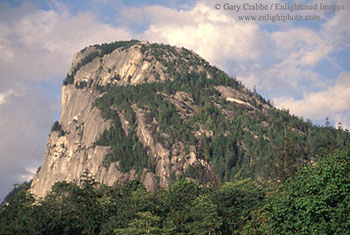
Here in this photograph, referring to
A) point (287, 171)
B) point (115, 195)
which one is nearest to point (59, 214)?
point (115, 195)

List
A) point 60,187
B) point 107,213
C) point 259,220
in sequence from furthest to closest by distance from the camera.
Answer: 1. point 60,187
2. point 107,213
3. point 259,220

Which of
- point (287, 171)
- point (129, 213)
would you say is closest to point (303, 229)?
point (129, 213)

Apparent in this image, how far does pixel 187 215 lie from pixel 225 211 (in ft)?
27.8

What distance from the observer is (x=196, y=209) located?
8906cm

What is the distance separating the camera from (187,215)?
88.9 m

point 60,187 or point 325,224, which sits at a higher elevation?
point 60,187

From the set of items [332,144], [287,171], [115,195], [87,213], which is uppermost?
[332,144]

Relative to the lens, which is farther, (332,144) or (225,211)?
(332,144)

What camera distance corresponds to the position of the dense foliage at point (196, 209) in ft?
156

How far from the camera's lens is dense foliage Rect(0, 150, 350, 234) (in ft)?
156

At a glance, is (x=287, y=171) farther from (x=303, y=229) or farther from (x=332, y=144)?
(x=303, y=229)

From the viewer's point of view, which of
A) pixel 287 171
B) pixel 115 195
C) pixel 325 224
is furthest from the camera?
pixel 287 171

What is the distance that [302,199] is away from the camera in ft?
159

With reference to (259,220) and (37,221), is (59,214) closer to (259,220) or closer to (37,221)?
(37,221)
